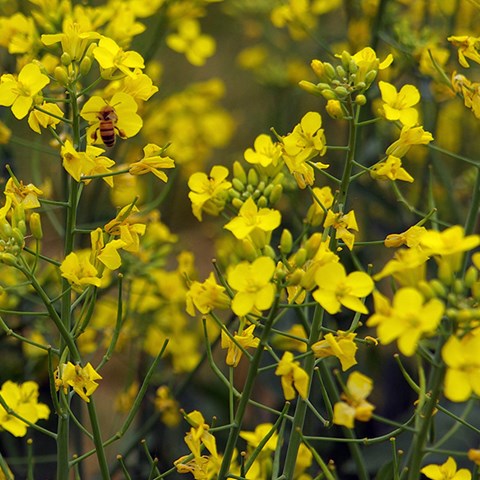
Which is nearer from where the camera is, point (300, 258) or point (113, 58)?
point (300, 258)

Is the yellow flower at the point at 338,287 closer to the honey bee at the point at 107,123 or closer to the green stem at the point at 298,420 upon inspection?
the green stem at the point at 298,420

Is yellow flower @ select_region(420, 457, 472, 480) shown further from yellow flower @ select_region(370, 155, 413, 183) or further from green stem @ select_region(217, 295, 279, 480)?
yellow flower @ select_region(370, 155, 413, 183)

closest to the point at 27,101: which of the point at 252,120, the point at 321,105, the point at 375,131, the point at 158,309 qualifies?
the point at 158,309

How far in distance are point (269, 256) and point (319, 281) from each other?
92 mm

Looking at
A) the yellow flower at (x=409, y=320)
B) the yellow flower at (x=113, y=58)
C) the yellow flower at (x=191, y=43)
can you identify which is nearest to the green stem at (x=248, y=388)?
the yellow flower at (x=409, y=320)

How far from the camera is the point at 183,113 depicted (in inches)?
101

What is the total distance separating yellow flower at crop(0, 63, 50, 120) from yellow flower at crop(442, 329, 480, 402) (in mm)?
616

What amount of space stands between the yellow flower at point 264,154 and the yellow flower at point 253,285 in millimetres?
297

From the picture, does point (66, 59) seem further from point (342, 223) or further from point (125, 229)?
point (342, 223)

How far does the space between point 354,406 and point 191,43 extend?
1.44 metres

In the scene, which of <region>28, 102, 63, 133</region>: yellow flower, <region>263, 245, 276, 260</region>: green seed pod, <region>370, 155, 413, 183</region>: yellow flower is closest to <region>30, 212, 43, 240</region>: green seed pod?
<region>28, 102, 63, 133</region>: yellow flower

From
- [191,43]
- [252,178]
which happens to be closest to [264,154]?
[252,178]

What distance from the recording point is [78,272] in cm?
115

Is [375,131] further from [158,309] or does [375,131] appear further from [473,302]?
[473,302]
